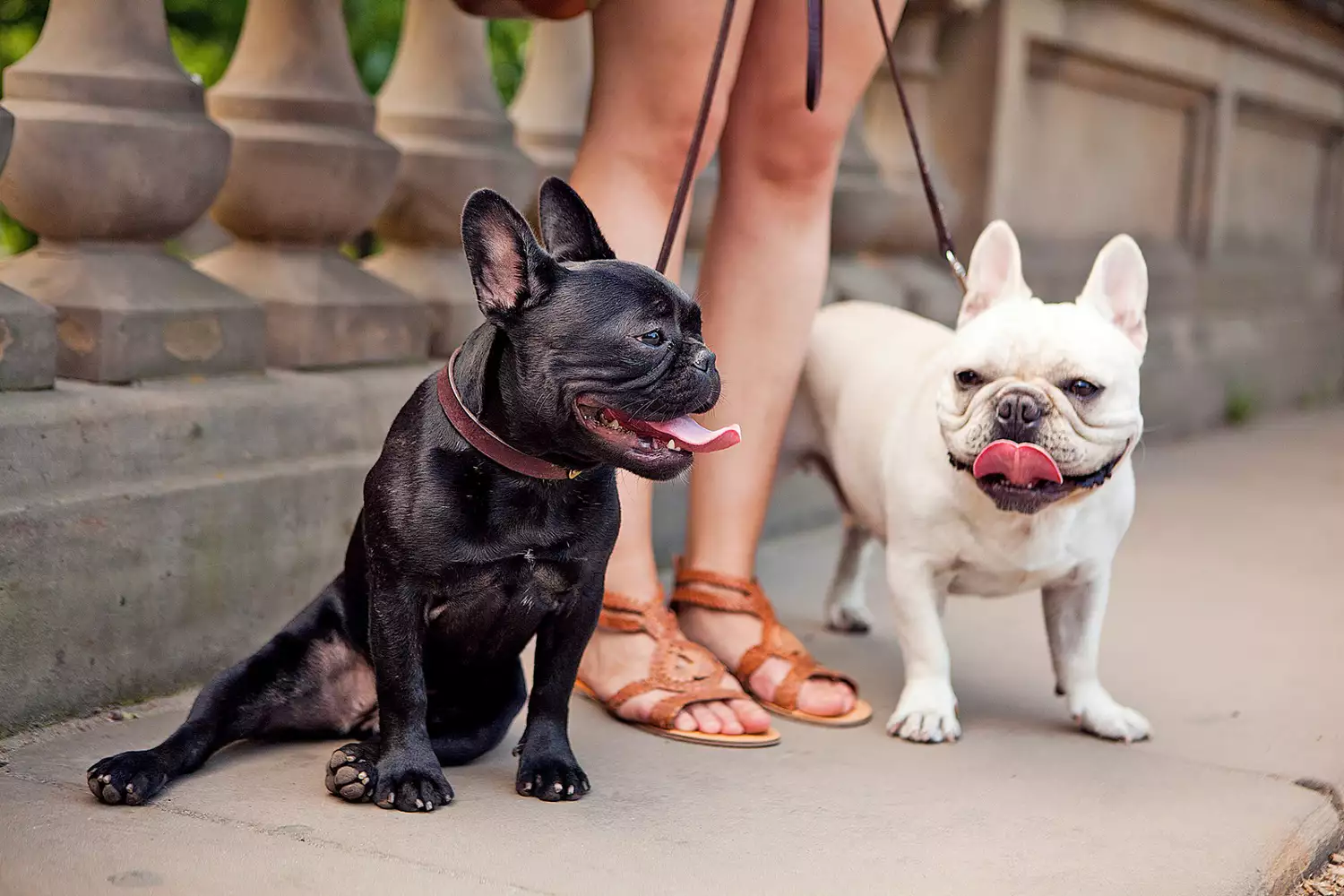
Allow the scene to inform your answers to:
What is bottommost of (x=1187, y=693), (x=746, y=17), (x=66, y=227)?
(x=1187, y=693)

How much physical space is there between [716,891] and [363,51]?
27.0ft

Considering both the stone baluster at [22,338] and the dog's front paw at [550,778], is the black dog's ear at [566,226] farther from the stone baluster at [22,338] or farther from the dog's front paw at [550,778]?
the stone baluster at [22,338]

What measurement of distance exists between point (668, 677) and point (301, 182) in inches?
47.4

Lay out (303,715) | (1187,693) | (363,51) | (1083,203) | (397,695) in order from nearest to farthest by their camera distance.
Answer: (397,695) → (303,715) → (1187,693) → (1083,203) → (363,51)

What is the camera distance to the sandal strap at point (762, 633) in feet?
9.00

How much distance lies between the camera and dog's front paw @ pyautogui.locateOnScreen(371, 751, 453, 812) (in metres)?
2.11

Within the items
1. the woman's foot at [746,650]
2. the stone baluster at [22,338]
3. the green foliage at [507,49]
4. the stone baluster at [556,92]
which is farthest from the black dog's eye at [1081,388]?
the green foliage at [507,49]

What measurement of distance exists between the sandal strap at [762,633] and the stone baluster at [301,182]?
837 millimetres

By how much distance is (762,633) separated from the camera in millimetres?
2830

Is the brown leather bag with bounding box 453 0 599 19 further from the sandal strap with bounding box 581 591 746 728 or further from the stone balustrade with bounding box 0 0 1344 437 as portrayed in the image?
the sandal strap with bounding box 581 591 746 728

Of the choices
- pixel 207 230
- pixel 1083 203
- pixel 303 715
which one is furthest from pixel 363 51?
pixel 303 715

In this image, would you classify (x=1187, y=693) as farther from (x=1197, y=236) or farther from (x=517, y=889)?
(x=1197, y=236)

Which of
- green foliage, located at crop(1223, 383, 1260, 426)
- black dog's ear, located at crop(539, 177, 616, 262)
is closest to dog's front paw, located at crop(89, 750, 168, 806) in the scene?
black dog's ear, located at crop(539, 177, 616, 262)

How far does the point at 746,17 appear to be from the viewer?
8.68 feet
